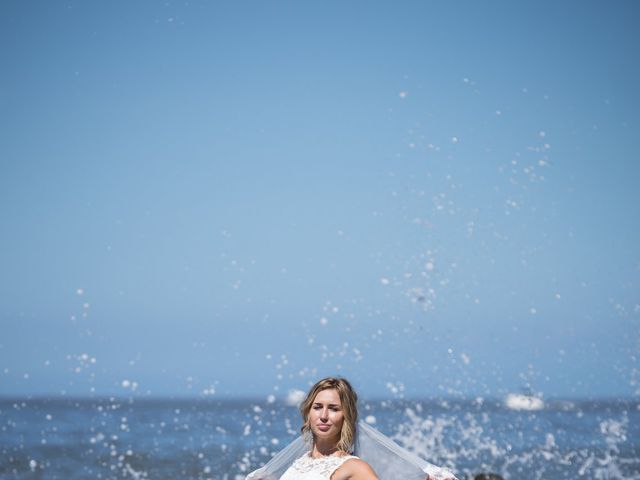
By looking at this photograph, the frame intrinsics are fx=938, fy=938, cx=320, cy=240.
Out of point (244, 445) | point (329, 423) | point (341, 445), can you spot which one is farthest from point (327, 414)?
point (244, 445)

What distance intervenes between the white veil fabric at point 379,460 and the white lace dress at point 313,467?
0.28ft

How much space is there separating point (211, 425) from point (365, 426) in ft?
134

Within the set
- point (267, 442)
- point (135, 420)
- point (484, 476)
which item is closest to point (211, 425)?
point (135, 420)

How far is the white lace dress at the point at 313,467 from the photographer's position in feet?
15.9

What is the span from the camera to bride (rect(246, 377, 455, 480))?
4.84m

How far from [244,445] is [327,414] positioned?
2872 centimetres

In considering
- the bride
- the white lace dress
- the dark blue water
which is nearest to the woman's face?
the bride

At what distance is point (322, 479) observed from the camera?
482 centimetres

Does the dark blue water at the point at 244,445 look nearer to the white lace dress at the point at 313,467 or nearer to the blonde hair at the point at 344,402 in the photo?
the white lace dress at the point at 313,467

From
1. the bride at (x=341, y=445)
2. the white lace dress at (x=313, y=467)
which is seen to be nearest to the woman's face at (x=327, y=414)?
the bride at (x=341, y=445)

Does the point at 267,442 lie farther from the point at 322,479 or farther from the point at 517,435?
the point at 322,479

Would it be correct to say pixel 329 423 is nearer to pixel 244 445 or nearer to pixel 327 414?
pixel 327 414

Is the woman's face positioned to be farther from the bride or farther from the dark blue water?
the dark blue water

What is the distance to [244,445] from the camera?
32.8 m
